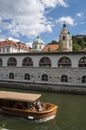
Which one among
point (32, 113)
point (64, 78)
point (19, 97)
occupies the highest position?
point (64, 78)

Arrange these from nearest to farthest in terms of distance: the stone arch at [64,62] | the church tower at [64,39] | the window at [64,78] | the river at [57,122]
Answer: the river at [57,122] < the window at [64,78] < the stone arch at [64,62] < the church tower at [64,39]

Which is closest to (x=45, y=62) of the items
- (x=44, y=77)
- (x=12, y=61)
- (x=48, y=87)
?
(x=44, y=77)

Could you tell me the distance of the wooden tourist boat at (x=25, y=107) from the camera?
18.3 meters

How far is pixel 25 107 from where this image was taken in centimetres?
1922

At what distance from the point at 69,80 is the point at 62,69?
2305 mm

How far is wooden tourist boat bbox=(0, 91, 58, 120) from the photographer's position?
18266 millimetres

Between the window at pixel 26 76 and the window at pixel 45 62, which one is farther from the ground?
the window at pixel 45 62

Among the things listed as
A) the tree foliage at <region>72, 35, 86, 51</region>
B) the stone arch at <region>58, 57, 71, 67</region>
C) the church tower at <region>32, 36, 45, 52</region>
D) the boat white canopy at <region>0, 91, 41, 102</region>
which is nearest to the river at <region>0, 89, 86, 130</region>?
the boat white canopy at <region>0, 91, 41, 102</region>

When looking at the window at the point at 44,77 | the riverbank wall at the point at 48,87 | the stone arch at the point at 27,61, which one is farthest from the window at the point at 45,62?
the riverbank wall at the point at 48,87

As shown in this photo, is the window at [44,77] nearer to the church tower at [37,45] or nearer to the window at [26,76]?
the window at [26,76]

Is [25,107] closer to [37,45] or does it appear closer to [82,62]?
[82,62]

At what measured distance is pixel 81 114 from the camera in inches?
814

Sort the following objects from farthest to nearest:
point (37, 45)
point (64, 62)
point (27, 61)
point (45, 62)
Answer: point (37, 45)
point (27, 61)
point (45, 62)
point (64, 62)

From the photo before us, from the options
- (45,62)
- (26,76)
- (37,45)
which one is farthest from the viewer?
(37,45)
